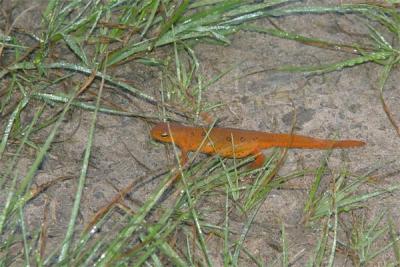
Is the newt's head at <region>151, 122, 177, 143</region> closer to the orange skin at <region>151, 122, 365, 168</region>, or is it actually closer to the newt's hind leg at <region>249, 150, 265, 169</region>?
the orange skin at <region>151, 122, 365, 168</region>

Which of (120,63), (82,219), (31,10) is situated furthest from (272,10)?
(82,219)

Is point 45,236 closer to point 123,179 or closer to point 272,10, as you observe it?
point 123,179

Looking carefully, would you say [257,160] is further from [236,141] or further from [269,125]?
[269,125]

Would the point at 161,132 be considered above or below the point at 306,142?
above

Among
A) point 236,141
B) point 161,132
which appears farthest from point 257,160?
point 161,132

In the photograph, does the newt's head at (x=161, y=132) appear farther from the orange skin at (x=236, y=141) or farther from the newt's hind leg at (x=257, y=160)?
the newt's hind leg at (x=257, y=160)

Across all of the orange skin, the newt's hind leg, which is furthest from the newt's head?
the newt's hind leg

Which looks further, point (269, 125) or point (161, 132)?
point (269, 125)
